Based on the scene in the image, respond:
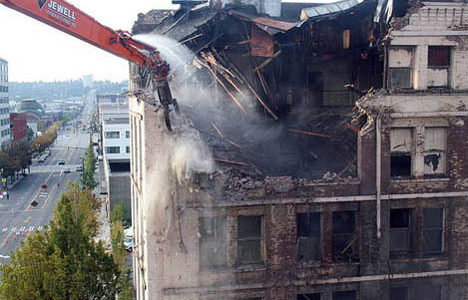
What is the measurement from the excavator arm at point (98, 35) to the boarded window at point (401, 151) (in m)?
6.37

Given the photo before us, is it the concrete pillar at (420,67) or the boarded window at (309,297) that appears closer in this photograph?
the boarded window at (309,297)

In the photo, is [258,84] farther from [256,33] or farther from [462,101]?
[462,101]

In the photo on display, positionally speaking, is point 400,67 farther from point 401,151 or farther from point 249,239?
point 249,239

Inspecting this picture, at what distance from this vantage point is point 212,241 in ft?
47.5

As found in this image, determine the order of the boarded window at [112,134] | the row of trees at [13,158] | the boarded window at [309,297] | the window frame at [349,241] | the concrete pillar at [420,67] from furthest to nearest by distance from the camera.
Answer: the row of trees at [13,158]
the boarded window at [112,134]
the concrete pillar at [420,67]
the window frame at [349,241]
the boarded window at [309,297]

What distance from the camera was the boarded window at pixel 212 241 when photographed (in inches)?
567

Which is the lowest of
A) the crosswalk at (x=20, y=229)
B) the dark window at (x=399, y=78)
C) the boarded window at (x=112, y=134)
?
the crosswalk at (x=20, y=229)

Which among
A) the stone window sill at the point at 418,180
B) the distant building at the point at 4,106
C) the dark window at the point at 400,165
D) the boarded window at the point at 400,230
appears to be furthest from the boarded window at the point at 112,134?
the stone window sill at the point at 418,180

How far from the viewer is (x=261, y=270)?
14500 millimetres

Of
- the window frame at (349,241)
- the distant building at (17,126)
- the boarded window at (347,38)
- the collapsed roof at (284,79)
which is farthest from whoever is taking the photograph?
the distant building at (17,126)

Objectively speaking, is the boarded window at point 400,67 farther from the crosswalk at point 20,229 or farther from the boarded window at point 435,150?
the crosswalk at point 20,229

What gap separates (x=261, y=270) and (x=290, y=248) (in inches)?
39.7

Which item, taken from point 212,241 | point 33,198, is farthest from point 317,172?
point 33,198

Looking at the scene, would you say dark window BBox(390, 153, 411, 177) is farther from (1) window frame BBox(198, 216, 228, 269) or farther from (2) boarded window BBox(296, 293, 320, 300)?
(1) window frame BBox(198, 216, 228, 269)
